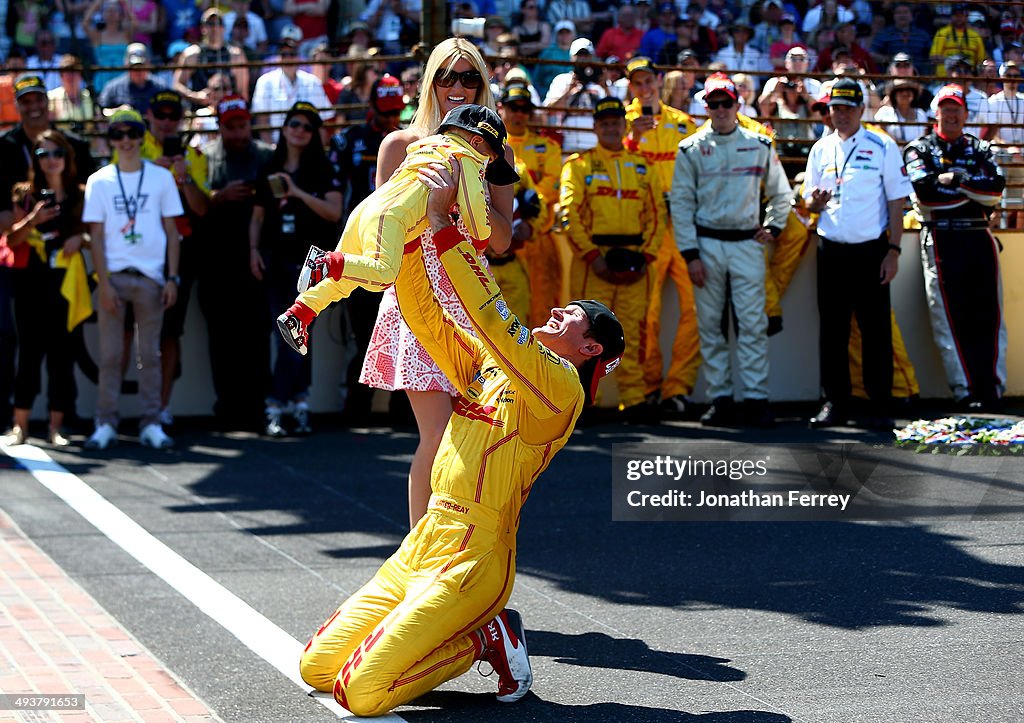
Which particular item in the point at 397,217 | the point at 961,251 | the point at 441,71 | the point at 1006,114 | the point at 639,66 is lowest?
the point at 961,251

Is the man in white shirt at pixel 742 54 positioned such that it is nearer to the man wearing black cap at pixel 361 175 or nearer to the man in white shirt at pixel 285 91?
the man in white shirt at pixel 285 91

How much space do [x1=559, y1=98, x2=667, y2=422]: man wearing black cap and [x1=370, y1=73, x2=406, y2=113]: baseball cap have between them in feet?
4.58

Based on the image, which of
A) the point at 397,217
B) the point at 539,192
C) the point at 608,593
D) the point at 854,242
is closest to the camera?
the point at 397,217

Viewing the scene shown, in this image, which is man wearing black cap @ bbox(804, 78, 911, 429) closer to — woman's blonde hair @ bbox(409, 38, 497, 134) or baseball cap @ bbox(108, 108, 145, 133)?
baseball cap @ bbox(108, 108, 145, 133)

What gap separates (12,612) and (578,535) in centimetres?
279

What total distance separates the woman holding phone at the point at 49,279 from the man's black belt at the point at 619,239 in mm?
3711

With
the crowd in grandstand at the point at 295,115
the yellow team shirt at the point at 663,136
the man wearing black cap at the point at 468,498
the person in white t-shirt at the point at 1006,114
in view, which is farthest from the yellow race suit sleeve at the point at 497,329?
the person in white t-shirt at the point at 1006,114

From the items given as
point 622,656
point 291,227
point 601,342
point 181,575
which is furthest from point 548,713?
point 291,227

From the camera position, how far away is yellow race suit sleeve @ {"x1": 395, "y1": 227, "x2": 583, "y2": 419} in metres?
4.73

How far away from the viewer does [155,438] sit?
10133mm

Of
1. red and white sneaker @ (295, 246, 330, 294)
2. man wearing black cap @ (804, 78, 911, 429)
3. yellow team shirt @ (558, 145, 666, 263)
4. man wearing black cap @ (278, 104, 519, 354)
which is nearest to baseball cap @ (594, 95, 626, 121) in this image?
yellow team shirt @ (558, 145, 666, 263)

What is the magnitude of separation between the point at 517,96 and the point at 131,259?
3112 mm

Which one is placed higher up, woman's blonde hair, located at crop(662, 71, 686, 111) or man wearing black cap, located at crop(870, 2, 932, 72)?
man wearing black cap, located at crop(870, 2, 932, 72)

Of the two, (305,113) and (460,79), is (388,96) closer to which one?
(305,113)
